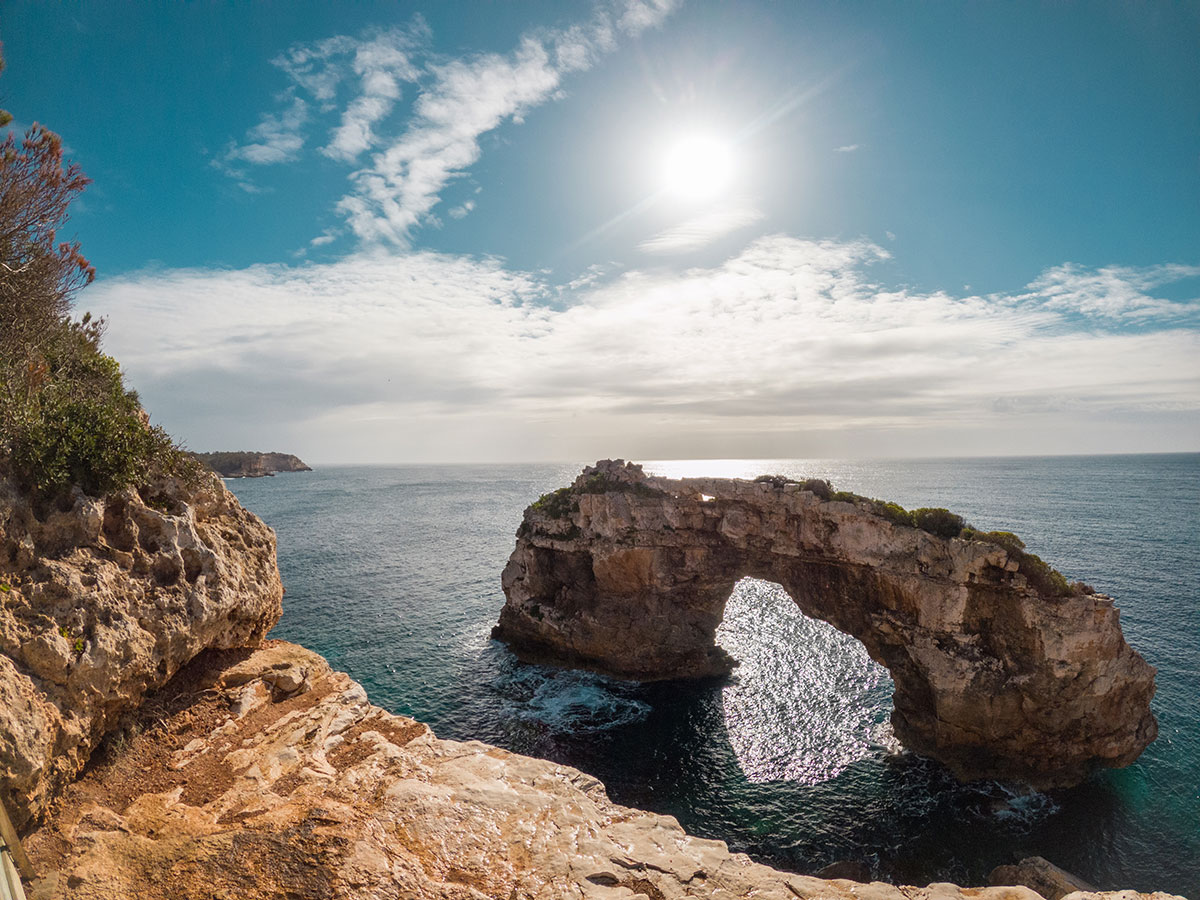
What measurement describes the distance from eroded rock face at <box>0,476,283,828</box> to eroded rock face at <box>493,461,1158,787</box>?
27101 mm

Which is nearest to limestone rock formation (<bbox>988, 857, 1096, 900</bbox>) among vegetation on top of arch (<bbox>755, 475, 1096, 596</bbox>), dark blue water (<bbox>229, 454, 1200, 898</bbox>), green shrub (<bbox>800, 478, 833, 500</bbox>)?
dark blue water (<bbox>229, 454, 1200, 898</bbox>)

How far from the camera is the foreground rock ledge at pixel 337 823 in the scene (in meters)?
8.16

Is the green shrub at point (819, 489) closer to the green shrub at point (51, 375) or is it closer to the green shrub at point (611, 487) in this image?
the green shrub at point (611, 487)

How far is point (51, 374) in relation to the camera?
15555 mm

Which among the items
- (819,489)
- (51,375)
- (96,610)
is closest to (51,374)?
(51,375)

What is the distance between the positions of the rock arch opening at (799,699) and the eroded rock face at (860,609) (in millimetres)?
2525

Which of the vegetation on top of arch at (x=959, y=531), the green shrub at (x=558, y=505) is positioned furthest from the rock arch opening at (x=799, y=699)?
the green shrub at (x=558, y=505)

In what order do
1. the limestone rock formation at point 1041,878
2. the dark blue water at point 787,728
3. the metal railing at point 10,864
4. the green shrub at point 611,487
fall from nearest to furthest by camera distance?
the metal railing at point 10,864 < the limestone rock formation at point 1041,878 < the dark blue water at point 787,728 < the green shrub at point 611,487

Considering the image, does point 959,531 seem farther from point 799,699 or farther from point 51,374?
point 51,374

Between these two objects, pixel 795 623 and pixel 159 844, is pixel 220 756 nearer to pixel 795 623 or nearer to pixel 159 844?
pixel 159 844

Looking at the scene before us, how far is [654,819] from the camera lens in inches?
486

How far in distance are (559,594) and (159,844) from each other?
3370 cm

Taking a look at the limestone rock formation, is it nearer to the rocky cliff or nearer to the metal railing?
the rocky cliff

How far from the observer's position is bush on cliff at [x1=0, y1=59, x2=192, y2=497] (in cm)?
1127
